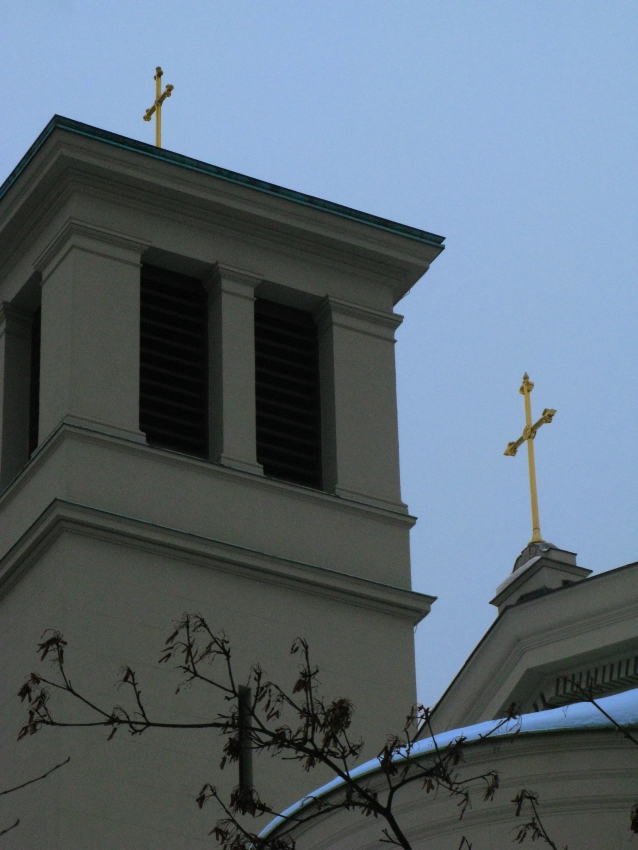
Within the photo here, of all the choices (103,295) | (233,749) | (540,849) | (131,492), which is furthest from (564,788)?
(103,295)

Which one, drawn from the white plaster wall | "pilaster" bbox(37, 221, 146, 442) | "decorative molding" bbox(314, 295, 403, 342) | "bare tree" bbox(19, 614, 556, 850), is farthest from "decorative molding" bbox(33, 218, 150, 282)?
"bare tree" bbox(19, 614, 556, 850)

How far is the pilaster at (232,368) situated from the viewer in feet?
97.5

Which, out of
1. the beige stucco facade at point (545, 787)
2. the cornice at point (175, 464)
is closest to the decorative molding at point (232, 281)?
the cornice at point (175, 464)

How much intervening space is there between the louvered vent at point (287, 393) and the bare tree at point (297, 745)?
3.37m

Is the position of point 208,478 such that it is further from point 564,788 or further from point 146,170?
point 564,788

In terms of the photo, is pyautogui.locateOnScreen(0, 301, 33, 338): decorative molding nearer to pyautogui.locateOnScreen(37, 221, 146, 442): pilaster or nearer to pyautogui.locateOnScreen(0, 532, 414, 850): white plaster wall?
pyautogui.locateOnScreen(37, 221, 146, 442): pilaster

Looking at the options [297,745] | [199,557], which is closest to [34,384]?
[199,557]

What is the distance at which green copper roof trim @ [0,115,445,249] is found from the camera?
3014cm

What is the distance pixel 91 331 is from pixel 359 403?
364 centimetres

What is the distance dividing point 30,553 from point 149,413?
8.54 ft

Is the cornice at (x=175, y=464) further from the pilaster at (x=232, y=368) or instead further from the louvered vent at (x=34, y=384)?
the louvered vent at (x=34, y=384)

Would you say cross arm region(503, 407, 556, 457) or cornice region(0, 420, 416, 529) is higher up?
cross arm region(503, 407, 556, 457)

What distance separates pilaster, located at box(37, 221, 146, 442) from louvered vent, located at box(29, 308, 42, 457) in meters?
0.90

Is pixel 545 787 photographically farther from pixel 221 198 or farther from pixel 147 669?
pixel 221 198
